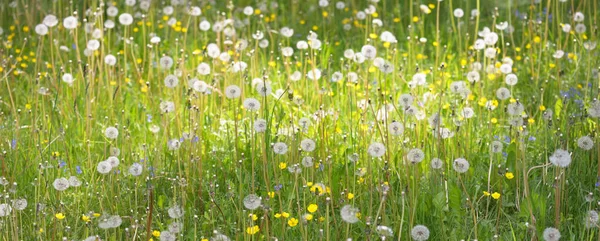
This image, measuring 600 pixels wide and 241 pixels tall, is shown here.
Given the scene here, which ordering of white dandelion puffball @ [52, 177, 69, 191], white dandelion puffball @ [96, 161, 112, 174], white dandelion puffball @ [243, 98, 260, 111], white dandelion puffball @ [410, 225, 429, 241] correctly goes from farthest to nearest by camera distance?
white dandelion puffball @ [243, 98, 260, 111]
white dandelion puffball @ [96, 161, 112, 174]
white dandelion puffball @ [52, 177, 69, 191]
white dandelion puffball @ [410, 225, 429, 241]

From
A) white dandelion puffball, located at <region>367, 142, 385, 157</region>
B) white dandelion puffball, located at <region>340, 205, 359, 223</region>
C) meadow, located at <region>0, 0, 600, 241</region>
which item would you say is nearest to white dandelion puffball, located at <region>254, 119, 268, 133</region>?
meadow, located at <region>0, 0, 600, 241</region>

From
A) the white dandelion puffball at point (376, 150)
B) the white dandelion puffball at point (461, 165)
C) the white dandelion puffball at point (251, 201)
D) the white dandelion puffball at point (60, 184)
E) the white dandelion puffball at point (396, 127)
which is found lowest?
the white dandelion puffball at point (251, 201)

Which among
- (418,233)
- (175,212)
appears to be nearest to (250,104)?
(175,212)

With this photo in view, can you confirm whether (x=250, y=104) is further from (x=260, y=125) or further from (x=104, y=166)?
(x=104, y=166)

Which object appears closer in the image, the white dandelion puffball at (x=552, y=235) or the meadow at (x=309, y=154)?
the white dandelion puffball at (x=552, y=235)

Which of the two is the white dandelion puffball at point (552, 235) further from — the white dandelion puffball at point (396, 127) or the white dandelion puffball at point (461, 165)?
the white dandelion puffball at point (396, 127)

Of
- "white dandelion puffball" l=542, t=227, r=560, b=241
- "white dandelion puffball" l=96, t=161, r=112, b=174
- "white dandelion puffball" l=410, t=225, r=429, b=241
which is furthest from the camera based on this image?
"white dandelion puffball" l=96, t=161, r=112, b=174

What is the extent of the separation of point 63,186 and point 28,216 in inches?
11.8

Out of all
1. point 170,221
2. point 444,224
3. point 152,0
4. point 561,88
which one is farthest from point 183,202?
point 152,0

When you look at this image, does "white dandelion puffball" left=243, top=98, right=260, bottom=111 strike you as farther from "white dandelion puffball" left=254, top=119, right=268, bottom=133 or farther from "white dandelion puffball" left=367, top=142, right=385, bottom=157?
"white dandelion puffball" left=367, top=142, right=385, bottom=157

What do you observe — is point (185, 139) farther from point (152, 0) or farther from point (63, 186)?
point (152, 0)

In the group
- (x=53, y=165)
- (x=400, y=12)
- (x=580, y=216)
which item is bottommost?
(x=580, y=216)

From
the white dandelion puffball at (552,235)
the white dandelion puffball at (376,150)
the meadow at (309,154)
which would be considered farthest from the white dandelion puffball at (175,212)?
the white dandelion puffball at (552,235)

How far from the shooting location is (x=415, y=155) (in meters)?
2.99
